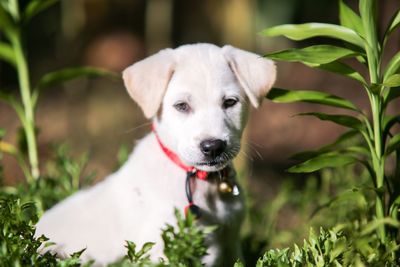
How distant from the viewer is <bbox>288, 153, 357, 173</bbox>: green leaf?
2701mm

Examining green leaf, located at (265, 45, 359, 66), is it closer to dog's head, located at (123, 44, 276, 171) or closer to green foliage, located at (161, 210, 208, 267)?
dog's head, located at (123, 44, 276, 171)

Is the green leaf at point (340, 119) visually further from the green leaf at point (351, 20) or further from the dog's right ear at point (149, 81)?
the dog's right ear at point (149, 81)

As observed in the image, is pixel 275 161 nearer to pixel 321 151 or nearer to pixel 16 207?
pixel 321 151

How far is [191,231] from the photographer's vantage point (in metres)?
2.20

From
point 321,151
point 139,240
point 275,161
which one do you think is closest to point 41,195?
point 139,240

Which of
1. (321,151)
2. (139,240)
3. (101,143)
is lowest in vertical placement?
(101,143)

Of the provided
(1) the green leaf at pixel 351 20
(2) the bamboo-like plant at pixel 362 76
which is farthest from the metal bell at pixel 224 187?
(1) the green leaf at pixel 351 20

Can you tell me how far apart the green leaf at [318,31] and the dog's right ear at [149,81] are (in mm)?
508

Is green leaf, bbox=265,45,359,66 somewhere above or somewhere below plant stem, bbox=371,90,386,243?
above

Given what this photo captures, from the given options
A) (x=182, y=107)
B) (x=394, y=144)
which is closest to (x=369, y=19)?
(x=394, y=144)

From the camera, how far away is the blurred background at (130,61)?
7949 mm

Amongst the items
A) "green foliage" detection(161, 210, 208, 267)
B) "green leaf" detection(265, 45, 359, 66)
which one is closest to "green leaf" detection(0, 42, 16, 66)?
"green leaf" detection(265, 45, 359, 66)

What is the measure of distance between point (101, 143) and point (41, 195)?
176 inches

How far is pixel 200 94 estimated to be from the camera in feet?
9.25
